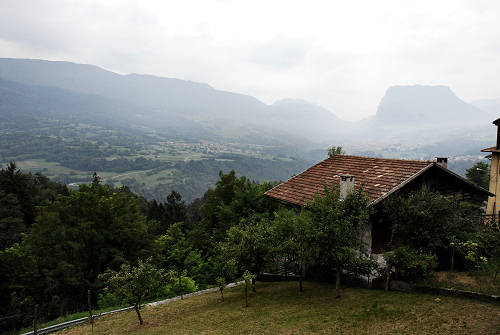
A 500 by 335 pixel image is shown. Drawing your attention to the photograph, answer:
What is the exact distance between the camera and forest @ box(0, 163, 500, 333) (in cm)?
1308

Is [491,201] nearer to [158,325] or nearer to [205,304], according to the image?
[205,304]

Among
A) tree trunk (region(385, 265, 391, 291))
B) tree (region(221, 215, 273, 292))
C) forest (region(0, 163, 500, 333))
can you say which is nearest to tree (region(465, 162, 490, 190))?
forest (region(0, 163, 500, 333))

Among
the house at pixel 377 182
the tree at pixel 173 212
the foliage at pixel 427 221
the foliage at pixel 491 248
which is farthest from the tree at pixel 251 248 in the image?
the tree at pixel 173 212

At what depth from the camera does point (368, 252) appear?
50.2 feet

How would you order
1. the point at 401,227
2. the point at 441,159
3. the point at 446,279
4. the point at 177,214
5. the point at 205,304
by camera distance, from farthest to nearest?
the point at 177,214 → the point at 441,159 → the point at 205,304 → the point at 401,227 → the point at 446,279

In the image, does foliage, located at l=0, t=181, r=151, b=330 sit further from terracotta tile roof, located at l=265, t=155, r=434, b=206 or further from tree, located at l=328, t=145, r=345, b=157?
tree, located at l=328, t=145, r=345, b=157

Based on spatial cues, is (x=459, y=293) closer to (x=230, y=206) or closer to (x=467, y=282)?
(x=467, y=282)

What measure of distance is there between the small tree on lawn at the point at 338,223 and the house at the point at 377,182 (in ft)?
3.46

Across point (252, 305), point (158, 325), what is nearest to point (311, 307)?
point (252, 305)

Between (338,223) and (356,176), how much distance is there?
6.63m

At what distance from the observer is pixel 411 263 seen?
1283 cm

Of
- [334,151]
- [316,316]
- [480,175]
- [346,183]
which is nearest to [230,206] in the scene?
[334,151]

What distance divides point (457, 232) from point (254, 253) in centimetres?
961

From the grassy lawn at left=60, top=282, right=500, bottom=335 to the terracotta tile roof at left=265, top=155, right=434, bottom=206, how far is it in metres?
5.09
